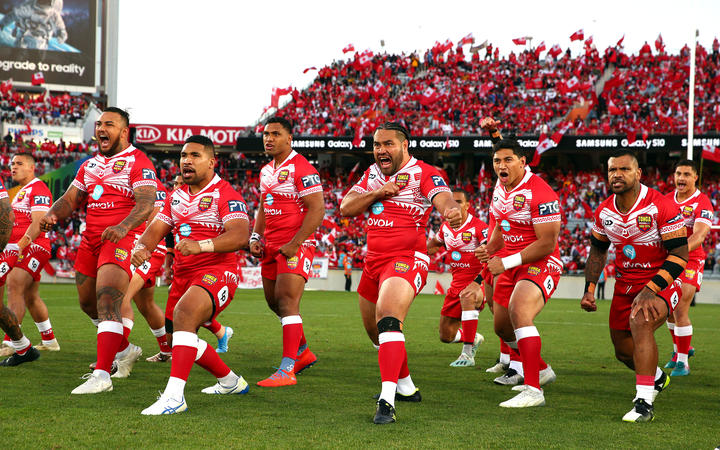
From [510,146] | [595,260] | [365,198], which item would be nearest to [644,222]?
[595,260]

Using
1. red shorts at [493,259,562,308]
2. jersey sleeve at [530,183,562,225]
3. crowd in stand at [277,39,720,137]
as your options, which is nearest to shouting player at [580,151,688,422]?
red shorts at [493,259,562,308]

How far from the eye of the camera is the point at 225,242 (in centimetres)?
642

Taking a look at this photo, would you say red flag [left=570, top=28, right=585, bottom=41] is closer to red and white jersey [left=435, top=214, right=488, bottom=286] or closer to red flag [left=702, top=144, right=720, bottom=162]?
red flag [left=702, top=144, right=720, bottom=162]

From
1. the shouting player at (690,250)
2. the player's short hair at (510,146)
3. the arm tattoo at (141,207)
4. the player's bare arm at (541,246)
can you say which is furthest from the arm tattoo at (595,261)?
the arm tattoo at (141,207)

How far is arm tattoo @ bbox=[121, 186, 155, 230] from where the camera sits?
7.30 meters

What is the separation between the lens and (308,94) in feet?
142

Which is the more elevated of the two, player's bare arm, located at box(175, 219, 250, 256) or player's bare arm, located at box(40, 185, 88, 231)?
player's bare arm, located at box(40, 185, 88, 231)

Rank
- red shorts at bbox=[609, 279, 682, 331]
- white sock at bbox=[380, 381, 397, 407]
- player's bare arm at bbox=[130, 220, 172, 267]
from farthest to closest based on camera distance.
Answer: red shorts at bbox=[609, 279, 682, 331], player's bare arm at bbox=[130, 220, 172, 267], white sock at bbox=[380, 381, 397, 407]

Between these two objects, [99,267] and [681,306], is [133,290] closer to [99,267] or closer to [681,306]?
[99,267]

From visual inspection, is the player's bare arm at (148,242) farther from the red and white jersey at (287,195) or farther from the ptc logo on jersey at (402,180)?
the ptc logo on jersey at (402,180)

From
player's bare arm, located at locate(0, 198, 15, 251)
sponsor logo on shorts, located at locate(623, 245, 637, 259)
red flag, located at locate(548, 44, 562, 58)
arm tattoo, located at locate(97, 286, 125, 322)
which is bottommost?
arm tattoo, located at locate(97, 286, 125, 322)

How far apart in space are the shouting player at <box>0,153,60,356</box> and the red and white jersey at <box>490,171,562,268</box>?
588 cm

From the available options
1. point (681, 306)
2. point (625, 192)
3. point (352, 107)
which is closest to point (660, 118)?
point (352, 107)

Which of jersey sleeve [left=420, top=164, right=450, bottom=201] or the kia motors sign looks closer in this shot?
jersey sleeve [left=420, top=164, right=450, bottom=201]
